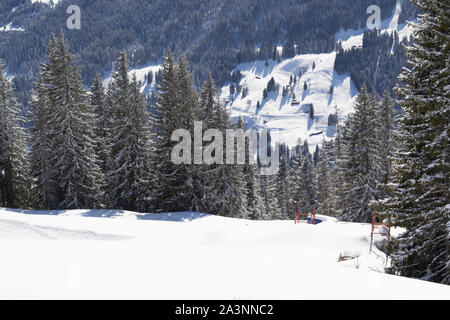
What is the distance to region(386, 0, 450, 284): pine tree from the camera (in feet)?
37.2

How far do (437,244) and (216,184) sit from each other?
20136 mm

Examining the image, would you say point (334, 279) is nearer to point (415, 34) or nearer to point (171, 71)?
point (415, 34)

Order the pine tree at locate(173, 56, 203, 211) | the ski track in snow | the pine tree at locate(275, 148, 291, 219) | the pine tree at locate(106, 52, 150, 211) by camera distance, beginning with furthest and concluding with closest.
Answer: the pine tree at locate(275, 148, 291, 219)
the pine tree at locate(106, 52, 150, 211)
the pine tree at locate(173, 56, 203, 211)
the ski track in snow

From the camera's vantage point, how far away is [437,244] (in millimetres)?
11898

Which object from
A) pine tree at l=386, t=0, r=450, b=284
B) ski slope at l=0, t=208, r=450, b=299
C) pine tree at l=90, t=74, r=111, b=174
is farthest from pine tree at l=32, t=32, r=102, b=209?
pine tree at l=386, t=0, r=450, b=284

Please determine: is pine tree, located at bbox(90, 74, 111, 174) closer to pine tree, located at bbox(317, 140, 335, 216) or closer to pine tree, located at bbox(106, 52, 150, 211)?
pine tree, located at bbox(106, 52, 150, 211)

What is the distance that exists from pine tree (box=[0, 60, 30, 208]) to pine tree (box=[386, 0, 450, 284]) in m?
28.9

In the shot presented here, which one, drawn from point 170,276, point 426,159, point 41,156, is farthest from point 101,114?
point 170,276

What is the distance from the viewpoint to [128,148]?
91.4ft

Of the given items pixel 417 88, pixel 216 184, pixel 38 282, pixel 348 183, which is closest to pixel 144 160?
pixel 216 184

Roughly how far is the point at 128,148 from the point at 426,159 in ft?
71.1

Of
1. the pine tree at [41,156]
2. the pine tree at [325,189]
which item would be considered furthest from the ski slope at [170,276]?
the pine tree at [325,189]

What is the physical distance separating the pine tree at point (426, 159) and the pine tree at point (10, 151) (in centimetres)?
2887

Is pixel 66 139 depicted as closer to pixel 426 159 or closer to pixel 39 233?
pixel 39 233
